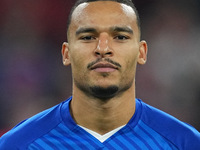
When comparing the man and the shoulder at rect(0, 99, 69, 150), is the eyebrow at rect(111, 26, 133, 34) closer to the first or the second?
the man

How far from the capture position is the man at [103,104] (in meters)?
2.74

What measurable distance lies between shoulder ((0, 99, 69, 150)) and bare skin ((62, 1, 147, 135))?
0.56ft

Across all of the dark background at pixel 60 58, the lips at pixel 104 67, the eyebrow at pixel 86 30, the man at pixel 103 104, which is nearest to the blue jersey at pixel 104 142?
the man at pixel 103 104

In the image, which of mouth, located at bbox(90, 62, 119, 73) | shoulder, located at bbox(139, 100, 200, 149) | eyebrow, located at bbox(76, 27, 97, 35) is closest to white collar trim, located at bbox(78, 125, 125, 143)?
shoulder, located at bbox(139, 100, 200, 149)

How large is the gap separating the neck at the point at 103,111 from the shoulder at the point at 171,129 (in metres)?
0.18

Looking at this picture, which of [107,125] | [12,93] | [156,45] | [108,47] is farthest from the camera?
[156,45]

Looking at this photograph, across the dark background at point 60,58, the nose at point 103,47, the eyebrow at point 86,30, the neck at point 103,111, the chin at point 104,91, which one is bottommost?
the dark background at point 60,58

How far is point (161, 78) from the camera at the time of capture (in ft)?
21.1

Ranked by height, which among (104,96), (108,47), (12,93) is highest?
(108,47)

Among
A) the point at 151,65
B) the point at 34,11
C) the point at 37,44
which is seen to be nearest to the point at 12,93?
the point at 37,44

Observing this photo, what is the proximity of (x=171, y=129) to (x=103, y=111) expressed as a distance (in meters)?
0.52

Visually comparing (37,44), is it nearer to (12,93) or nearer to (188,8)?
(12,93)

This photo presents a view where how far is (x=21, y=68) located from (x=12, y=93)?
43 cm

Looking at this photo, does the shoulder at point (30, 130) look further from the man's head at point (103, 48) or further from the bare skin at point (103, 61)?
the man's head at point (103, 48)
